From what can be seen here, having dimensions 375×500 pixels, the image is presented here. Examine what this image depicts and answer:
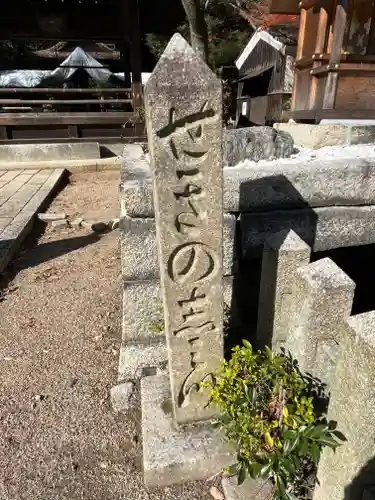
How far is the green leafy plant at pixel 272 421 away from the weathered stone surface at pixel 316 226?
62 cm

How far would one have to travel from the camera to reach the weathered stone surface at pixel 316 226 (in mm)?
1904

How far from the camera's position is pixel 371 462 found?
1030 millimetres

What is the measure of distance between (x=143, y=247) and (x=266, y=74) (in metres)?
Result: 11.4

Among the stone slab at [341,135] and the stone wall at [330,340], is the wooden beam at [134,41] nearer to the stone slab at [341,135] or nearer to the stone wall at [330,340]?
the stone slab at [341,135]

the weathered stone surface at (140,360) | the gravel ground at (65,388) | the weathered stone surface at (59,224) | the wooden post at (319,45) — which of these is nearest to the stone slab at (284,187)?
the weathered stone surface at (140,360)

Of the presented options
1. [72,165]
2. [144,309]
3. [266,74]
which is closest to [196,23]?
[72,165]

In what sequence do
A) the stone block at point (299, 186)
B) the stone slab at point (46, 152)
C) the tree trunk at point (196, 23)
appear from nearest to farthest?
the stone block at point (299, 186) < the tree trunk at point (196, 23) < the stone slab at point (46, 152)

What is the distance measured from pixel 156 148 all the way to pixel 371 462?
1.11 meters

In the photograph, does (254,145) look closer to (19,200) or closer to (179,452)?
(179,452)

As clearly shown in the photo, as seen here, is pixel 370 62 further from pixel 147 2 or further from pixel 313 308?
pixel 147 2

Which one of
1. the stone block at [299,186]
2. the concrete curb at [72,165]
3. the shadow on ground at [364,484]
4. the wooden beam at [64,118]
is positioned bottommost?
the concrete curb at [72,165]

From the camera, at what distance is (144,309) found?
2.04m

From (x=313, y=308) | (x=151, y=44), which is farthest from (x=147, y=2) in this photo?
(x=313, y=308)

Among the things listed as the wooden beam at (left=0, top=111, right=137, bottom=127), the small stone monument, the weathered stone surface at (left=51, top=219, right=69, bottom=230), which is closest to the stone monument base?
the small stone monument
